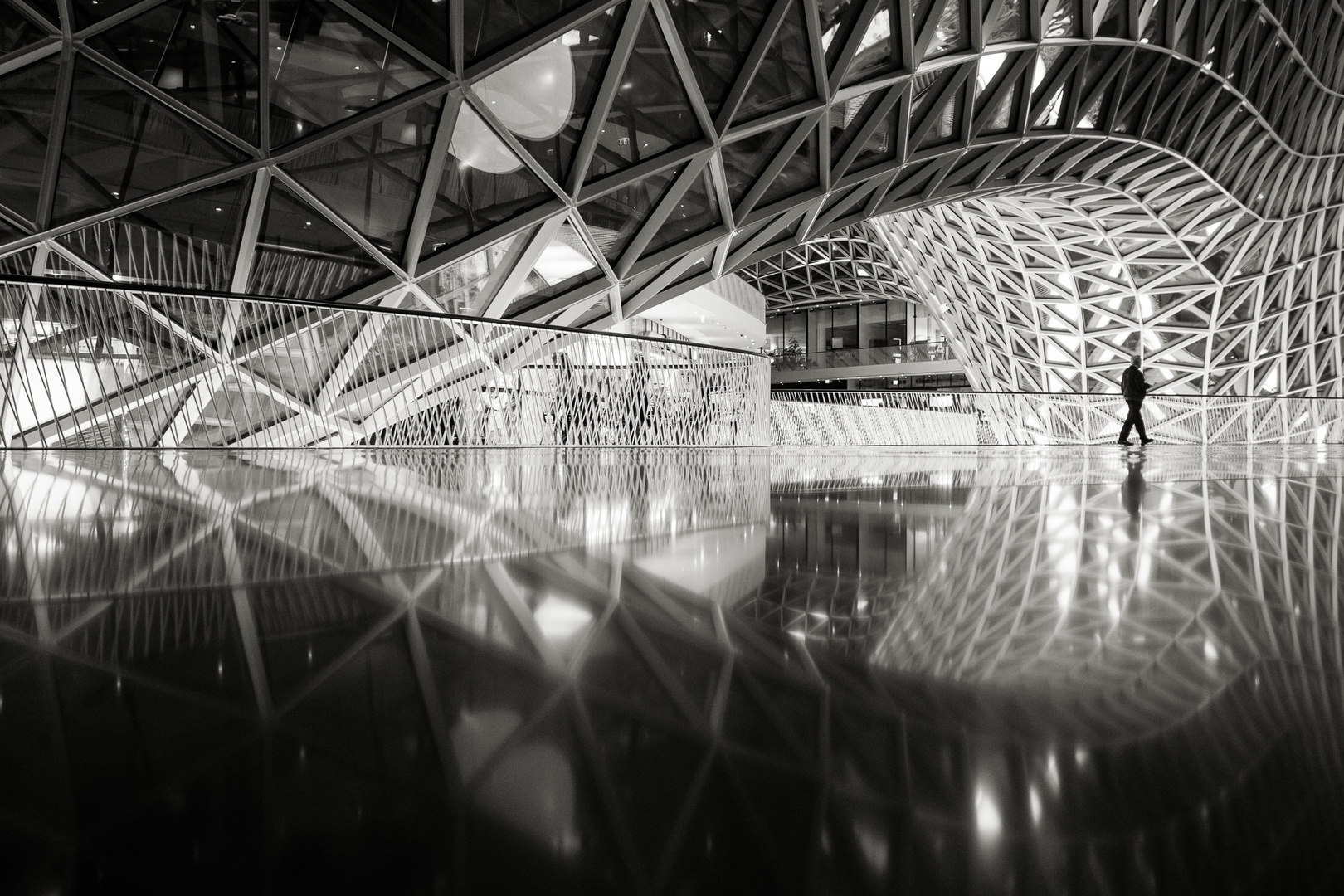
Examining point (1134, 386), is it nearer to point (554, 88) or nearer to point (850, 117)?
point (850, 117)

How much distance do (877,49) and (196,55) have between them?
33.8ft

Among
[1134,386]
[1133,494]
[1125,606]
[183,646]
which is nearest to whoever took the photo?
[183,646]

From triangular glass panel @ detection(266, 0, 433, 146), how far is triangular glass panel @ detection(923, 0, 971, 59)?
897 centimetres

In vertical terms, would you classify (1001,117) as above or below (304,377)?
above

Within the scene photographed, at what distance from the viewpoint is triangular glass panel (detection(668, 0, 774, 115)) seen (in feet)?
38.0

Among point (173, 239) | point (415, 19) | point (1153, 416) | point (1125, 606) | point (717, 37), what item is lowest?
point (1125, 606)

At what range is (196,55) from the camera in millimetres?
10141

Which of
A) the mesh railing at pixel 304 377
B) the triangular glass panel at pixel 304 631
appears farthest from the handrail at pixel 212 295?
the triangular glass panel at pixel 304 631

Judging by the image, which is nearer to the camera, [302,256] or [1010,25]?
[302,256]

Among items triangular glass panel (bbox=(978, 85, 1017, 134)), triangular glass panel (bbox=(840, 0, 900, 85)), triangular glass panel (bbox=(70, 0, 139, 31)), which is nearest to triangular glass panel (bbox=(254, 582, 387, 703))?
triangular glass panel (bbox=(70, 0, 139, 31))

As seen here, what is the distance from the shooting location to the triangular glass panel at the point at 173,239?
1105 cm

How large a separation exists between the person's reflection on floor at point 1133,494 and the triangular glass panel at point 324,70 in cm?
994

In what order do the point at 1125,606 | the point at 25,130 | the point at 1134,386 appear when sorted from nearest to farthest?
1. the point at 1125,606
2. the point at 25,130
3. the point at 1134,386

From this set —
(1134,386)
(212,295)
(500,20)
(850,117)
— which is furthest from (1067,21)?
(212,295)
